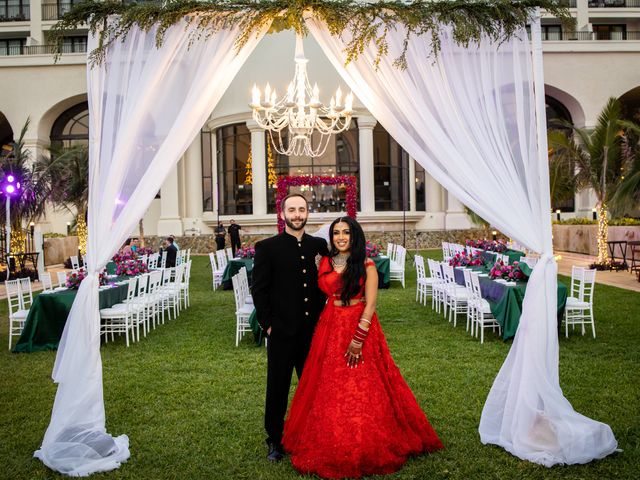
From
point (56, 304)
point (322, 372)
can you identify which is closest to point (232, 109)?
point (56, 304)

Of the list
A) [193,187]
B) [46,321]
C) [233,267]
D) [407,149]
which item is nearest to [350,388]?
[407,149]

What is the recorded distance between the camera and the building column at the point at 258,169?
2577 centimetres

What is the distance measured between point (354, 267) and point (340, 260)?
0.48ft

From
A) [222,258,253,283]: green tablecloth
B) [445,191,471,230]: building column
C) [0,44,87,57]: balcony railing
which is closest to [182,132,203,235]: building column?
[0,44,87,57]: balcony railing

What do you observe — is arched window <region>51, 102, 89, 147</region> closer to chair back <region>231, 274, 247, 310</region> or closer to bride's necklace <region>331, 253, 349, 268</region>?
chair back <region>231, 274, 247, 310</region>

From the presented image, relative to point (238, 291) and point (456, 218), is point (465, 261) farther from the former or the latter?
point (456, 218)

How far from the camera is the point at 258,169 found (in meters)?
25.9

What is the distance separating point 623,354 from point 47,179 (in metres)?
16.8

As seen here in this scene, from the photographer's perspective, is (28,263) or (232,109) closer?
(28,263)

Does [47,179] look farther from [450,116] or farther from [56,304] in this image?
[450,116]

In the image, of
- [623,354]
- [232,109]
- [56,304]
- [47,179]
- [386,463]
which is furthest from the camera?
[232,109]

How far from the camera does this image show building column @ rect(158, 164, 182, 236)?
27.4m

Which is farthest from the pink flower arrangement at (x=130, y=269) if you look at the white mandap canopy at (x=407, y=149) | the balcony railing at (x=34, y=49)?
the balcony railing at (x=34, y=49)

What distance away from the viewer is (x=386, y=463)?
354 cm
